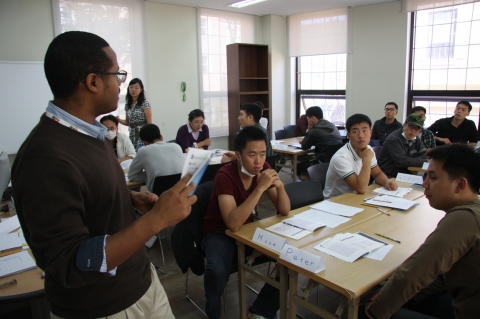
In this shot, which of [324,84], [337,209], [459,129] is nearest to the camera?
[337,209]

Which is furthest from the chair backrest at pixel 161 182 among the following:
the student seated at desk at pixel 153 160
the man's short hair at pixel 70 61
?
the man's short hair at pixel 70 61

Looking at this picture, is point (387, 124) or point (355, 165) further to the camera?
point (387, 124)

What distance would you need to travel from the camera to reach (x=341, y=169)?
2.79m

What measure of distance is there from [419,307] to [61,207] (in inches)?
65.4

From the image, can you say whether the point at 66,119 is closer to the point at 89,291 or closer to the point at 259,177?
the point at 89,291

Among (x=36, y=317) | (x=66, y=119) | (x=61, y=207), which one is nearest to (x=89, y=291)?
(x=61, y=207)

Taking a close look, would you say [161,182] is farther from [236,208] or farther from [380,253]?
[380,253]

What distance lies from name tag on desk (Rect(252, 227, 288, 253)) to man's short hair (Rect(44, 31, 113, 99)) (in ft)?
3.86

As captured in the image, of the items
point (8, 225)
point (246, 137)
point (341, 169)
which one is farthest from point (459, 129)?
point (8, 225)

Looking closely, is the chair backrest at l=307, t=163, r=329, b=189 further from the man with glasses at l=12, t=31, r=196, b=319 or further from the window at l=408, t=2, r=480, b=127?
the window at l=408, t=2, r=480, b=127

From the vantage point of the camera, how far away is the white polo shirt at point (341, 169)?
2.78 metres

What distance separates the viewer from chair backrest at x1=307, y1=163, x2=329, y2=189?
10.5ft

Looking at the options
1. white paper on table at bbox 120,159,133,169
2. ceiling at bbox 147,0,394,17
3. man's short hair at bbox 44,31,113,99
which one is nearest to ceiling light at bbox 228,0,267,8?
ceiling at bbox 147,0,394,17

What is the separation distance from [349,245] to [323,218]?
411mm
